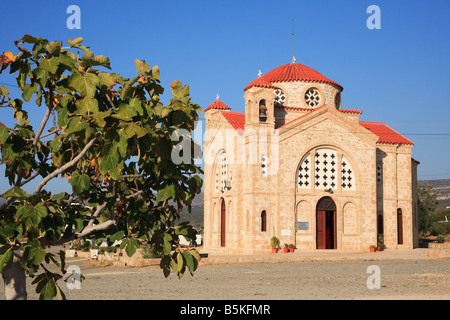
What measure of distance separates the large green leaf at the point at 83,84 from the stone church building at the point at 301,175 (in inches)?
931

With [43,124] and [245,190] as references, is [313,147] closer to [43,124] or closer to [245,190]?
[245,190]

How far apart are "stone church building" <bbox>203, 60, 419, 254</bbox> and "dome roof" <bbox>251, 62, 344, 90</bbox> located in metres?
0.10

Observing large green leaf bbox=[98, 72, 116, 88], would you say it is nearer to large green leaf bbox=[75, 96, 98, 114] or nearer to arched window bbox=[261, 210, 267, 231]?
large green leaf bbox=[75, 96, 98, 114]

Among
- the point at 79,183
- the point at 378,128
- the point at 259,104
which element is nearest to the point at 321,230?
the point at 259,104

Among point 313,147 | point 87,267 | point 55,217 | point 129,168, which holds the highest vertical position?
point 313,147

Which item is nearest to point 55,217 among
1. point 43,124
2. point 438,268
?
point 43,124

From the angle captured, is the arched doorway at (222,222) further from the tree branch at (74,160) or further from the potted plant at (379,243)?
the tree branch at (74,160)

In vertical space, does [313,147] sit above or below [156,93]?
above

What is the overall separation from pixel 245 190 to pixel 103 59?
79.1 feet

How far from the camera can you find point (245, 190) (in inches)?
1173

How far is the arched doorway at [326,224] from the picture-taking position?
30609mm

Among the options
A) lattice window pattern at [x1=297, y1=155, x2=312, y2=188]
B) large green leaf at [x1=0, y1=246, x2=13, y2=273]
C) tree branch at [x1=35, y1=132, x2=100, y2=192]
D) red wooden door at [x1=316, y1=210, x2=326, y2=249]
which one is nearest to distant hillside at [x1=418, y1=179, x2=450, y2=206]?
red wooden door at [x1=316, y1=210, x2=326, y2=249]

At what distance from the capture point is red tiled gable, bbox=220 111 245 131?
3181 centimetres

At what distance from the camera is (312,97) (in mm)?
34906
